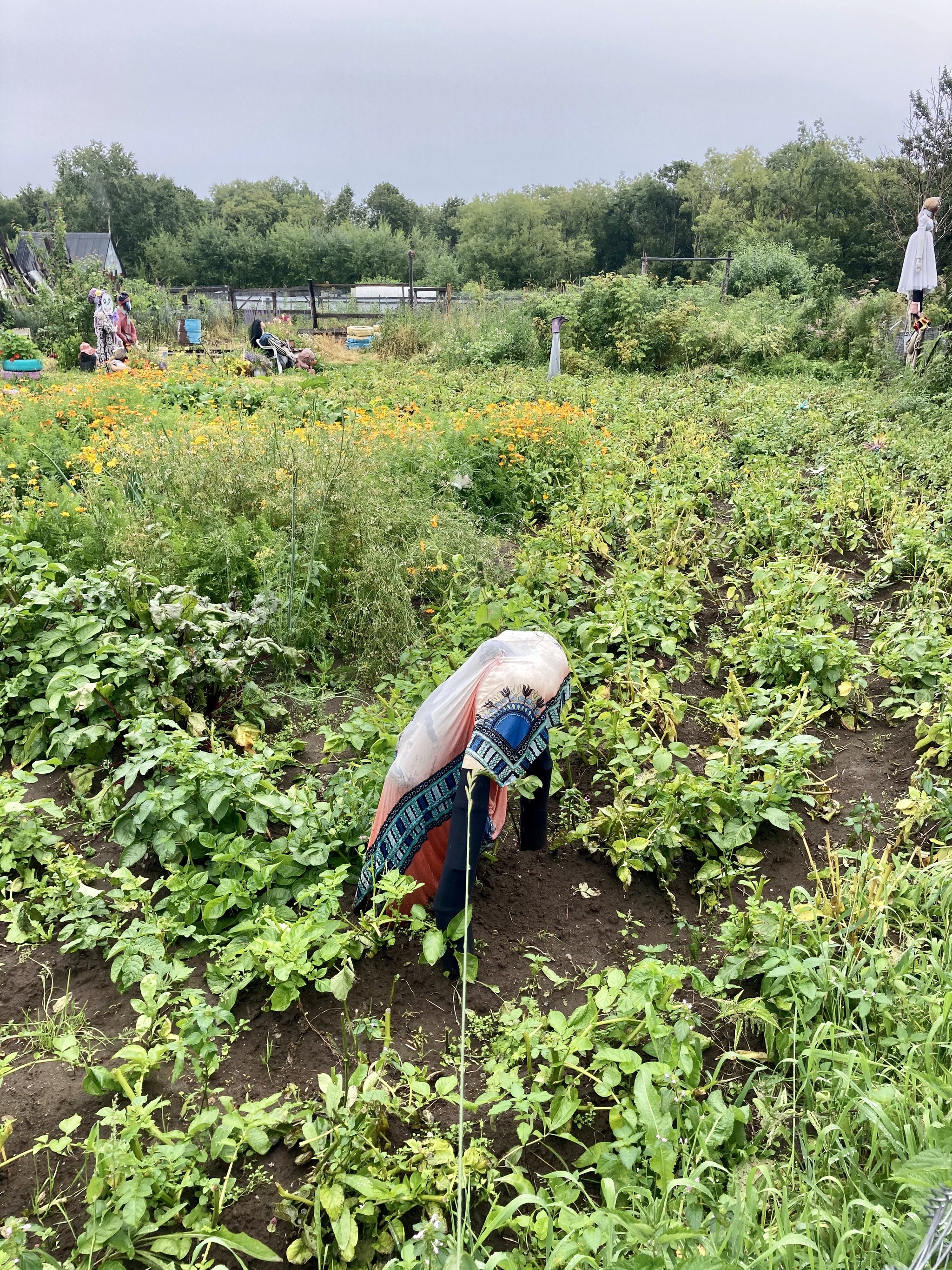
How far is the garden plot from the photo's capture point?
1687 mm

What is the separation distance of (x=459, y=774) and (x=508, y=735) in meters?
0.30

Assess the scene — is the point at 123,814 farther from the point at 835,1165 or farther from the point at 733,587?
the point at 733,587

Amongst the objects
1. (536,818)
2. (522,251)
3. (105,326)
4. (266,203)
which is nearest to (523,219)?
(522,251)

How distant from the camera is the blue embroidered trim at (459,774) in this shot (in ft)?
6.46

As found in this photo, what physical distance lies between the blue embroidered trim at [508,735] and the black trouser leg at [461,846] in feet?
0.26

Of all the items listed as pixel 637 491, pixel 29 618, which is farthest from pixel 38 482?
pixel 637 491

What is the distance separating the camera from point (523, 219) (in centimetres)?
6375

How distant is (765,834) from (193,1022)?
2001 mm

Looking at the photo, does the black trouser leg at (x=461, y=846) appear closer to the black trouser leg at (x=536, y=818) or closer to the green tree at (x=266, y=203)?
the black trouser leg at (x=536, y=818)

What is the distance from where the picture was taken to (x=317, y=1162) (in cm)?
178

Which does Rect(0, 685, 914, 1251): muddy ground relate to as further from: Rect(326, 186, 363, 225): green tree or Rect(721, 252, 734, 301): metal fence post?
Rect(326, 186, 363, 225): green tree

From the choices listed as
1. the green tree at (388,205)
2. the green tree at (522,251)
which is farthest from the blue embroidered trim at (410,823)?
the green tree at (388,205)

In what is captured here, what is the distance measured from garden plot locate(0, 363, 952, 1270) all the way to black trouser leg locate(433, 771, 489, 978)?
106 millimetres

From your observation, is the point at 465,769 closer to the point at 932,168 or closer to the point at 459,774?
the point at 459,774
